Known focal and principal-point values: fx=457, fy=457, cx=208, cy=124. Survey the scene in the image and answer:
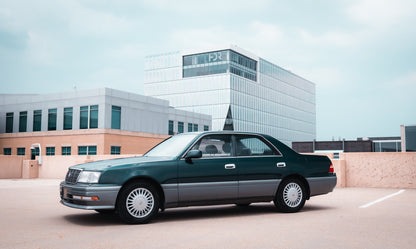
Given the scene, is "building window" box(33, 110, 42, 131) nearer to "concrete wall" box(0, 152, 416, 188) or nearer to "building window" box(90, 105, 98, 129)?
"building window" box(90, 105, 98, 129)

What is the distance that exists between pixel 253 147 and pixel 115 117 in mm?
38392

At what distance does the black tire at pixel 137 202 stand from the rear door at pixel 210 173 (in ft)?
1.69

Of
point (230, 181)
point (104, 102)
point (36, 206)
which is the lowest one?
point (36, 206)

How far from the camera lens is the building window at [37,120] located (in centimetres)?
4712

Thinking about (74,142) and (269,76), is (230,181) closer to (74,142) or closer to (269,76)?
(74,142)

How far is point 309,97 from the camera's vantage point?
111812 millimetres

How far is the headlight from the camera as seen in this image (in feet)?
23.8

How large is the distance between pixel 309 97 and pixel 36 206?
10562 cm

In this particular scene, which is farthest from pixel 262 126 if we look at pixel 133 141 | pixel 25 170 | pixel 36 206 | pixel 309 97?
pixel 36 206

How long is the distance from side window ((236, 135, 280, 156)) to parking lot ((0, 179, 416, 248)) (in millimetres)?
1166

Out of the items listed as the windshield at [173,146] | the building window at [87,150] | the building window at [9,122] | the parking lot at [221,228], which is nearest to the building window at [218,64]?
the building window at [9,122]

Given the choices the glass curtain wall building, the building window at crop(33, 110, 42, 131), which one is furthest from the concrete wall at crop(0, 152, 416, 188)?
the glass curtain wall building

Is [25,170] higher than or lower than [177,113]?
lower

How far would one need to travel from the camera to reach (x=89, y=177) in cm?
732
